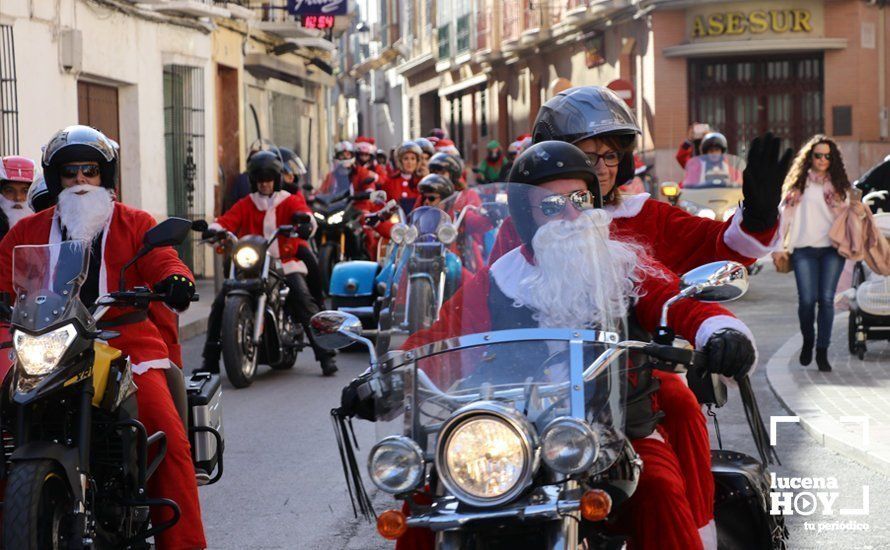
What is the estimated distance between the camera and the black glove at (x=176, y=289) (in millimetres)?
5359

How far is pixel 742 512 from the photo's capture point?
184 inches

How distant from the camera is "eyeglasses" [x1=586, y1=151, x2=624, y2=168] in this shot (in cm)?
496

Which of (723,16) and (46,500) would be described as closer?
(46,500)

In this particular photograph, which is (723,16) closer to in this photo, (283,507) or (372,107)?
(283,507)

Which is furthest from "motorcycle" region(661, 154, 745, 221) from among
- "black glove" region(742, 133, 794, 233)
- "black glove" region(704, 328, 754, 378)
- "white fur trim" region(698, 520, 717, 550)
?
"black glove" region(704, 328, 754, 378)

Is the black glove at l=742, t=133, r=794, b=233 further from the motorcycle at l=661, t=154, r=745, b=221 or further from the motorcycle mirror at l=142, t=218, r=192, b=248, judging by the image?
the motorcycle at l=661, t=154, r=745, b=221

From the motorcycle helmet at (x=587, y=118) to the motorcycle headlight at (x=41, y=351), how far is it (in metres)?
1.61

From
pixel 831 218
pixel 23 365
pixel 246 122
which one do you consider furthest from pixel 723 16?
pixel 23 365

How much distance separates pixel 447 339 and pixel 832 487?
4.40 m

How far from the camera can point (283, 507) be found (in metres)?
7.41

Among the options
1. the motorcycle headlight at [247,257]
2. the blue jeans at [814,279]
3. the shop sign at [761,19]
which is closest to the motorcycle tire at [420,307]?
the motorcycle headlight at [247,257]

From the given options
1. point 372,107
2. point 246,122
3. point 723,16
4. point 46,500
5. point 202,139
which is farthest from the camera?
point 372,107

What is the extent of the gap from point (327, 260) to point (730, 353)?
1367cm

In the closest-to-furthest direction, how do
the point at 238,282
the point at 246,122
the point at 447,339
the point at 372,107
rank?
the point at 447,339, the point at 238,282, the point at 246,122, the point at 372,107
